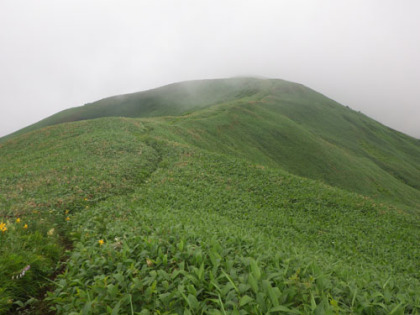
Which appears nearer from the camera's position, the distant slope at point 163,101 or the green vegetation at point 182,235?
the green vegetation at point 182,235

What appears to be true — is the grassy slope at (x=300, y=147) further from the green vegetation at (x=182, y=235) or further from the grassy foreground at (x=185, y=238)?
the grassy foreground at (x=185, y=238)

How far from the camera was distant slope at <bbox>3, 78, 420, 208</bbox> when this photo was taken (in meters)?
39.4

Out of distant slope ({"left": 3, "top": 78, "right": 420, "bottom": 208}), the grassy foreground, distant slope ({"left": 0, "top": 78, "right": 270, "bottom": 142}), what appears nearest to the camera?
the grassy foreground

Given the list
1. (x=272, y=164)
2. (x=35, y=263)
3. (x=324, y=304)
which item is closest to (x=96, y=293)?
(x=35, y=263)

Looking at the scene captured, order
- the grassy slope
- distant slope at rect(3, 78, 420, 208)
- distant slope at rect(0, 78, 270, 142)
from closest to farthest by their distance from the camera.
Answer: the grassy slope, distant slope at rect(3, 78, 420, 208), distant slope at rect(0, 78, 270, 142)

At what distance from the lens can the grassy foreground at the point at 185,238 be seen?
3.17 metres

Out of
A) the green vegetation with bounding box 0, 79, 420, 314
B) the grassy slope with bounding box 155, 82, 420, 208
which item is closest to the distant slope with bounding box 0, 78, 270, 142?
the grassy slope with bounding box 155, 82, 420, 208

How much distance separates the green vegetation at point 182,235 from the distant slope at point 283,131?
6.16 meters

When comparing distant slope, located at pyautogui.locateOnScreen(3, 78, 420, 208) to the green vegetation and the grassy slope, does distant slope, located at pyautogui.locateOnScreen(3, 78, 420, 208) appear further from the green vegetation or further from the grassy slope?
the green vegetation

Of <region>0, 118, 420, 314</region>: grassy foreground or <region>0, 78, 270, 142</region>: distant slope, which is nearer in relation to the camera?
<region>0, 118, 420, 314</region>: grassy foreground

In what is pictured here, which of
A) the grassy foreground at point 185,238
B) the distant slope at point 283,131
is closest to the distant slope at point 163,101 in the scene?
the distant slope at point 283,131

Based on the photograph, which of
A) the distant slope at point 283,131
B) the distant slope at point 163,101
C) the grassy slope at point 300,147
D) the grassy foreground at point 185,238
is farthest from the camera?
the distant slope at point 163,101

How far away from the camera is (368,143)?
7419 centimetres

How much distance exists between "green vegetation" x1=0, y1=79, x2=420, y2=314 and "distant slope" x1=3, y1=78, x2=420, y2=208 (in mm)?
6164
